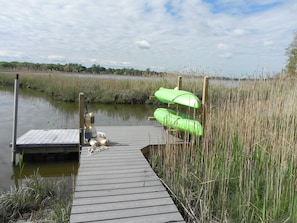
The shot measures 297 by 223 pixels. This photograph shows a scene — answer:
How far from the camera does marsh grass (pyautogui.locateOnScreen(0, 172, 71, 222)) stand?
2549mm

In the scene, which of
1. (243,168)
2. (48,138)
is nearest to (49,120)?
(48,138)

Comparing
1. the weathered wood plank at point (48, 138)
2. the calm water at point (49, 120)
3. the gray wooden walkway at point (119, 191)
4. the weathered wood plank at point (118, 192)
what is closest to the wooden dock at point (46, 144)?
the weathered wood plank at point (48, 138)

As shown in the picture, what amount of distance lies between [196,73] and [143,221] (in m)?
6.61

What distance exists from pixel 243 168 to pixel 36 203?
93.4 inches

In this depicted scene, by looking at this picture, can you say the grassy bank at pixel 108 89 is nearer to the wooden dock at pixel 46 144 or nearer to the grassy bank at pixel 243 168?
the wooden dock at pixel 46 144

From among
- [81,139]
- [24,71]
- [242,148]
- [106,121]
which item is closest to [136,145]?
[81,139]

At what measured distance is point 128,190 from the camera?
7.82 feet

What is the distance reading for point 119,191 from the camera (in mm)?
2355

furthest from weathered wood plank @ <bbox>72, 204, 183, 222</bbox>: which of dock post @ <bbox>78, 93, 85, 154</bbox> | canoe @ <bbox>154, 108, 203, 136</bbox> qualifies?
dock post @ <bbox>78, 93, 85, 154</bbox>

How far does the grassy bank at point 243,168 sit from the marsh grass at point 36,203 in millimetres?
1205

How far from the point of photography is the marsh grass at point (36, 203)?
2.55 metres

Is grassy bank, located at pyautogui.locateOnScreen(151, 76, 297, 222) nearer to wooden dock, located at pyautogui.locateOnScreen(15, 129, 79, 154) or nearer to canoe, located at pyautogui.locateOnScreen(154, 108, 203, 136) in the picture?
canoe, located at pyautogui.locateOnScreen(154, 108, 203, 136)

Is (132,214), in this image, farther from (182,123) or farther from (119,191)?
(182,123)

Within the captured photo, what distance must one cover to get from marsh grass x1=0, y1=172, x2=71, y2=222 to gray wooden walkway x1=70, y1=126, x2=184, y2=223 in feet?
1.29
